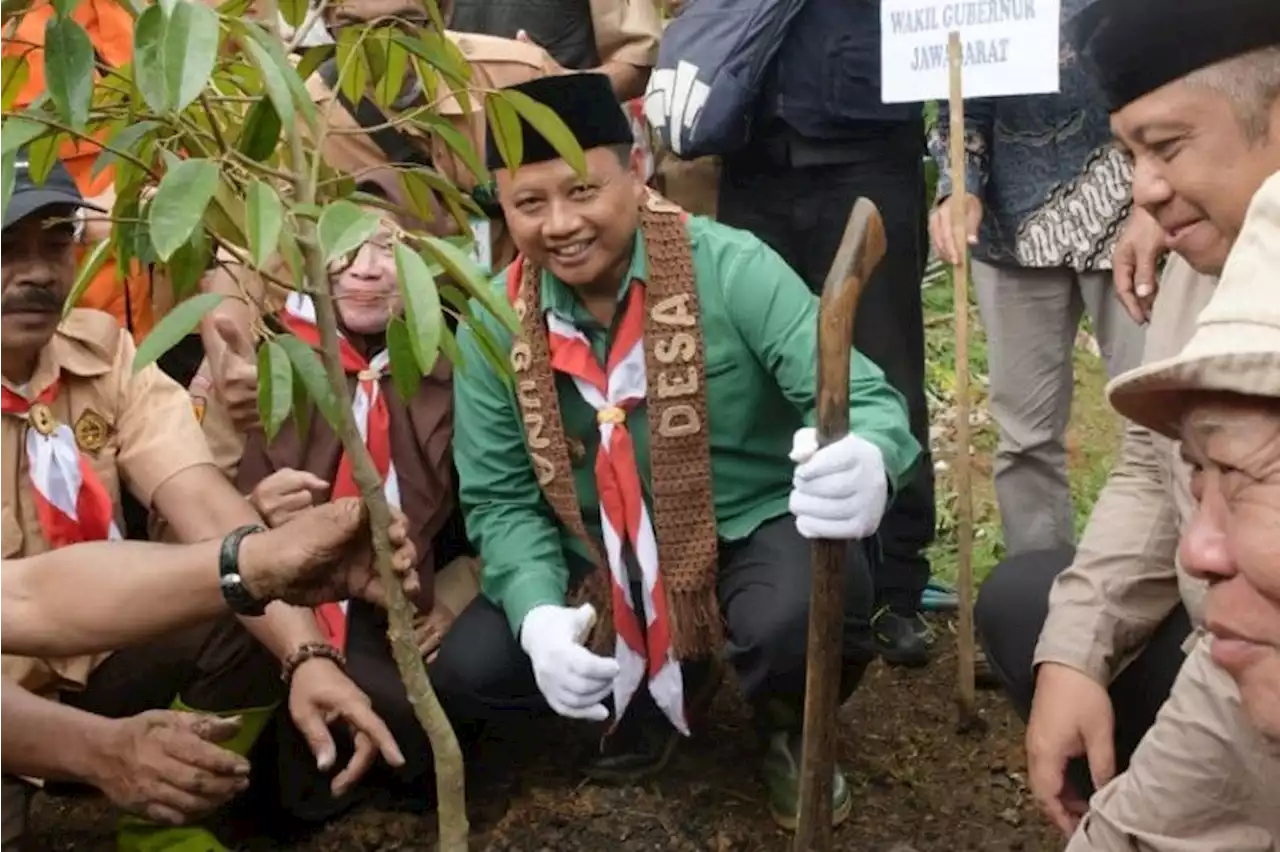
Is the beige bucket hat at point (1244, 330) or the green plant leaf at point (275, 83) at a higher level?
the green plant leaf at point (275, 83)

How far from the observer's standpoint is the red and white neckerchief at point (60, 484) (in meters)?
2.56

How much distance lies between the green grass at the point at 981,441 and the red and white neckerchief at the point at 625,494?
147 centimetres

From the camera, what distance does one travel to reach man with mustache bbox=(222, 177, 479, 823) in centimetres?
280

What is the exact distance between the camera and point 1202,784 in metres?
1.54

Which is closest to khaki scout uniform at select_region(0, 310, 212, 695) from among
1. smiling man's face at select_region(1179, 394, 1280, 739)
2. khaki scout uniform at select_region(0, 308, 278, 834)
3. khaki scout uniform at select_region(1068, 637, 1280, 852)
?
khaki scout uniform at select_region(0, 308, 278, 834)

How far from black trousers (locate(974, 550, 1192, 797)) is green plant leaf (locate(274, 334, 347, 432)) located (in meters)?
1.18

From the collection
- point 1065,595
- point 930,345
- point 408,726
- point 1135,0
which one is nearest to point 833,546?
point 1065,595

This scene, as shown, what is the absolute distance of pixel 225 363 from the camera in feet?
9.52

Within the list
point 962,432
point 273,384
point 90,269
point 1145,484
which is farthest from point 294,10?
point 962,432

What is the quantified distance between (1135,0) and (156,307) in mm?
2126

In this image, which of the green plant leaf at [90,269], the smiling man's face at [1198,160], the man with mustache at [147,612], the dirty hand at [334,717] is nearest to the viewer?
the green plant leaf at [90,269]

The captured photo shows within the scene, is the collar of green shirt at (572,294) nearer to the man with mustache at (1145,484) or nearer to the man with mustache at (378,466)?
the man with mustache at (378,466)

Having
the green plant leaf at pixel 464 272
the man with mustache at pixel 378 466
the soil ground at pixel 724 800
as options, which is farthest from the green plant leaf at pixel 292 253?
the soil ground at pixel 724 800

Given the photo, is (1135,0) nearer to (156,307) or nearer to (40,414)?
(40,414)
